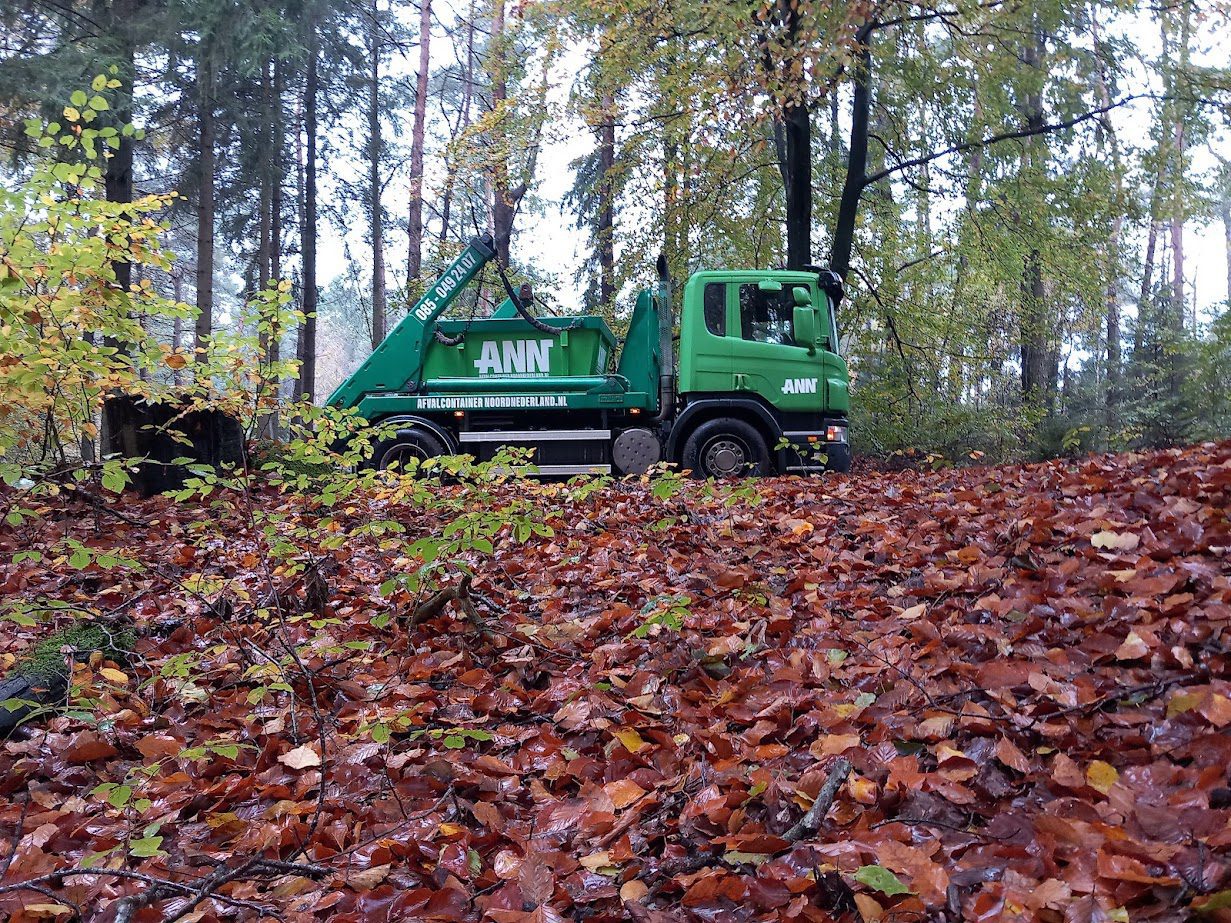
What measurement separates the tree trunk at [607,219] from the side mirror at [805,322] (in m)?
5.00

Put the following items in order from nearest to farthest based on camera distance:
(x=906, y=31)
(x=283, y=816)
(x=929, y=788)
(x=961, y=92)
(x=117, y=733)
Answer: (x=929, y=788) → (x=283, y=816) → (x=117, y=733) → (x=906, y=31) → (x=961, y=92)

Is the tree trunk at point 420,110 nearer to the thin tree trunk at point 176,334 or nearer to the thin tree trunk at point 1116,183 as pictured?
the thin tree trunk at point 176,334

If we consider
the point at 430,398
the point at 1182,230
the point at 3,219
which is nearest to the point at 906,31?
the point at 430,398

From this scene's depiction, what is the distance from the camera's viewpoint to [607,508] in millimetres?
6789

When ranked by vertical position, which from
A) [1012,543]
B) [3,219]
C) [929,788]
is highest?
[3,219]

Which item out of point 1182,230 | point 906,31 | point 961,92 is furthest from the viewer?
point 1182,230

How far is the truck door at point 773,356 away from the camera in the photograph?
31.5 feet

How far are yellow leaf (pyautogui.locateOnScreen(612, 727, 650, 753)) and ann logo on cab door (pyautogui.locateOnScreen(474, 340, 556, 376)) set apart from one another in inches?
306

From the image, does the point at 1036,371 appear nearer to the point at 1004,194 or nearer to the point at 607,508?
the point at 1004,194

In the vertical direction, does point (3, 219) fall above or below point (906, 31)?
below

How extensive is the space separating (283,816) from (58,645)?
2176 millimetres

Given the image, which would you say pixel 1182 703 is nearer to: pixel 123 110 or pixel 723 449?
pixel 723 449

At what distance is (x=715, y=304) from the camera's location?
962 centimetres

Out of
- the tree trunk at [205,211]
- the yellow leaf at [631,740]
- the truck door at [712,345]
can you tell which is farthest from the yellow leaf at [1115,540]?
the tree trunk at [205,211]
